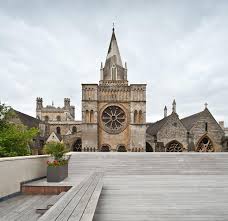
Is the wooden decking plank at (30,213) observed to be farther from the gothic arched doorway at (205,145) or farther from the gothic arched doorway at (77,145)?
the gothic arched doorway at (77,145)

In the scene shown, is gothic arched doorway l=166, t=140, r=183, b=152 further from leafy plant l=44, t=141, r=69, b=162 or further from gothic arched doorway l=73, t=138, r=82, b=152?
leafy plant l=44, t=141, r=69, b=162

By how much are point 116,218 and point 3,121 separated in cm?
1513

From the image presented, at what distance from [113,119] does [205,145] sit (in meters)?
13.1

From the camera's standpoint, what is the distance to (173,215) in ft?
16.9

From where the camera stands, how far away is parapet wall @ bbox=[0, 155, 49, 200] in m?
8.18

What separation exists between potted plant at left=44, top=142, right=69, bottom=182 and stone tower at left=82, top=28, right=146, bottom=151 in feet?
80.2

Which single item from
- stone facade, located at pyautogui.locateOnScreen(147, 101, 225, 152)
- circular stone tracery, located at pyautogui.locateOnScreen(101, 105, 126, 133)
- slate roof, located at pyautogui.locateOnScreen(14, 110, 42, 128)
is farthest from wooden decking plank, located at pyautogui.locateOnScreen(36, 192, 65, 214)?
slate roof, located at pyautogui.locateOnScreen(14, 110, 42, 128)

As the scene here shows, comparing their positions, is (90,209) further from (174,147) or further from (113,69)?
(113,69)

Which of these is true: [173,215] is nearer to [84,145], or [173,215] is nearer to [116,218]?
[116,218]

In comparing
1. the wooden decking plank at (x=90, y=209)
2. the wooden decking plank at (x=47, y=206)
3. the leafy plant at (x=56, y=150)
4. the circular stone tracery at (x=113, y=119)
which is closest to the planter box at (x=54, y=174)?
the leafy plant at (x=56, y=150)

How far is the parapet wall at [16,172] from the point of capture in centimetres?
818

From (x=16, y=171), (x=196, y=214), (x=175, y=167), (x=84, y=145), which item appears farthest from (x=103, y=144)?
(x=196, y=214)

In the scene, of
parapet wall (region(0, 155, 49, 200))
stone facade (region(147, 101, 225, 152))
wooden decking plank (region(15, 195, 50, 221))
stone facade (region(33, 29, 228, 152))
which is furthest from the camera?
stone facade (region(147, 101, 225, 152))

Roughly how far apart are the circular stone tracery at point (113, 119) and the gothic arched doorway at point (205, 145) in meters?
10.6
